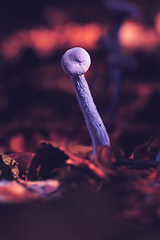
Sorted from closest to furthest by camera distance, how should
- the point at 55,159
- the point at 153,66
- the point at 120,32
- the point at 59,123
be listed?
1. the point at 55,159
2. the point at 59,123
3. the point at 153,66
4. the point at 120,32

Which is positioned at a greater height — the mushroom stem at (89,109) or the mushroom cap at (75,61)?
the mushroom cap at (75,61)

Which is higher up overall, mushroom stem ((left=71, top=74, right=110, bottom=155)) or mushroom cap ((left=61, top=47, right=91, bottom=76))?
mushroom cap ((left=61, top=47, right=91, bottom=76))

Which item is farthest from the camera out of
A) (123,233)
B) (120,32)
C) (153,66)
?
(120,32)

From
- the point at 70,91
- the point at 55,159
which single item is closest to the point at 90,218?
the point at 55,159

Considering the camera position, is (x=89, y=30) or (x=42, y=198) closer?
(x=42, y=198)

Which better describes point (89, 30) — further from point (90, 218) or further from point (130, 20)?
point (90, 218)
